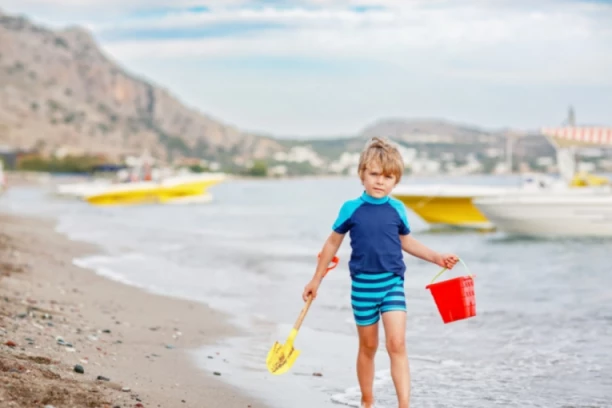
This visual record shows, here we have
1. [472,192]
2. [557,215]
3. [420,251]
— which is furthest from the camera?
[472,192]

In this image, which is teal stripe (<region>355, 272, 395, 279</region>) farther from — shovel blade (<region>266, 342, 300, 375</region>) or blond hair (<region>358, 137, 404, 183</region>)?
shovel blade (<region>266, 342, 300, 375</region>)

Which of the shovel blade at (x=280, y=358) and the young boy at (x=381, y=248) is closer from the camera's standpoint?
the young boy at (x=381, y=248)

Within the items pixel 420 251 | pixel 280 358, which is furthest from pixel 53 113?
pixel 420 251

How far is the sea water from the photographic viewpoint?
7.06 m

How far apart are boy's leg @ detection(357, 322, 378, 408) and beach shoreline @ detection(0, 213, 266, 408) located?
889 mm

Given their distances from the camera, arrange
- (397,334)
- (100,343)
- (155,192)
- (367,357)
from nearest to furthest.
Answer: (397,334)
(367,357)
(100,343)
(155,192)

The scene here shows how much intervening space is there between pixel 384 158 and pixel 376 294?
2.57ft

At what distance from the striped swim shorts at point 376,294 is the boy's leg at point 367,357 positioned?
0.08m

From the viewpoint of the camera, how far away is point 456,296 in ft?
18.5

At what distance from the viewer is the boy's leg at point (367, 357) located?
5.50 meters

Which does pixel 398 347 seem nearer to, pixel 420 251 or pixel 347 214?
pixel 420 251

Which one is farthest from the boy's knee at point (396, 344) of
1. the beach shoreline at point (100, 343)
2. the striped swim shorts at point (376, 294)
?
the beach shoreline at point (100, 343)

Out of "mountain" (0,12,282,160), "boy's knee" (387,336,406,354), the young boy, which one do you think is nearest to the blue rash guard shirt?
the young boy

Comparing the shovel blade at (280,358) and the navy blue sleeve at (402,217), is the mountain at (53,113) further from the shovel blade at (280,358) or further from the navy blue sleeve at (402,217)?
the navy blue sleeve at (402,217)
